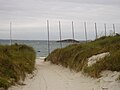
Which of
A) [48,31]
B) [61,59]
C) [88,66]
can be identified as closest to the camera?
[88,66]

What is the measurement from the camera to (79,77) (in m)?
15.6

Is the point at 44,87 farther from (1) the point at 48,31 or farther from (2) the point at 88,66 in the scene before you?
(1) the point at 48,31

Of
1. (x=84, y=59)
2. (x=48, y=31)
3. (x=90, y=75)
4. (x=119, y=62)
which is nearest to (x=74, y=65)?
(x=84, y=59)

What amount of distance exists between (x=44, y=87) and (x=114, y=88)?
9.27 ft

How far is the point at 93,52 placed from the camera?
59.0 feet

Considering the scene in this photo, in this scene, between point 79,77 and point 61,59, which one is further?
point 61,59

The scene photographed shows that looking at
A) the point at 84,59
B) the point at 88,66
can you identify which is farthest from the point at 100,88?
the point at 84,59

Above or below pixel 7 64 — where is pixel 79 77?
below

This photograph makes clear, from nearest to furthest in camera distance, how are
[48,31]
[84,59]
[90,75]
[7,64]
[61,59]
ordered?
[7,64] → [90,75] → [84,59] → [61,59] → [48,31]

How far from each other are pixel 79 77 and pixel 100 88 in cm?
376

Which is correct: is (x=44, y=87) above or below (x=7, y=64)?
below

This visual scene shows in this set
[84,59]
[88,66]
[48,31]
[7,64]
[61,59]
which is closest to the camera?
[7,64]

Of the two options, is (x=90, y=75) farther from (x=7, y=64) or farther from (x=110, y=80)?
(x=7, y=64)

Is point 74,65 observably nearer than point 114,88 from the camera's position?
No
